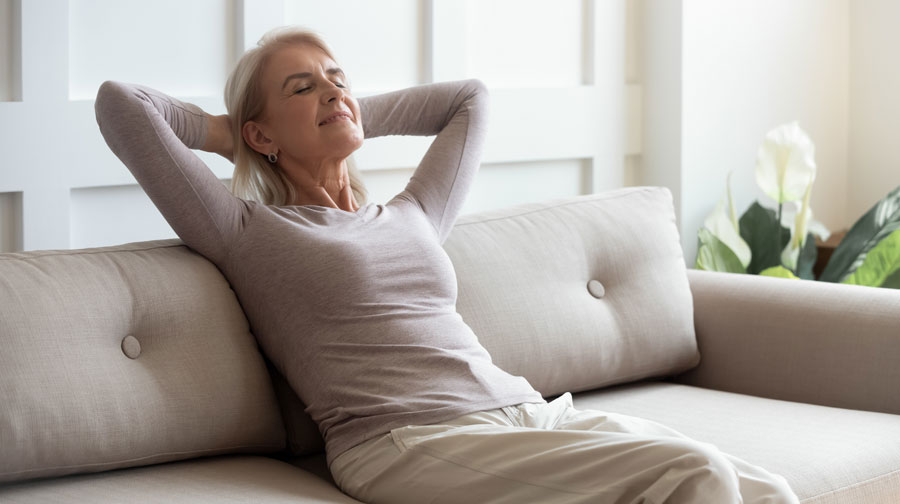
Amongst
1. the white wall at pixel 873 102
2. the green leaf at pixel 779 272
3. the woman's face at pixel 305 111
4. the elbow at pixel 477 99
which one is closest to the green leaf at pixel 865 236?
the green leaf at pixel 779 272

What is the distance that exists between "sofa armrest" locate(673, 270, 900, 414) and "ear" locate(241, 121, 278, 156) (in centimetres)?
97

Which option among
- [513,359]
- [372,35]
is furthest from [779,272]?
[372,35]

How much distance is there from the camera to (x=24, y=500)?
4.76ft

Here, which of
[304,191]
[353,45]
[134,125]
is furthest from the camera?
[353,45]

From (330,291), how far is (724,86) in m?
1.76

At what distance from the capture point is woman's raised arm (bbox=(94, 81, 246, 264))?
1.70 m

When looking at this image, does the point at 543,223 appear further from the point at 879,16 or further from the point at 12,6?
the point at 879,16

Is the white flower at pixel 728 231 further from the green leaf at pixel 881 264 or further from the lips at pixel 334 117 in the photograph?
the lips at pixel 334 117

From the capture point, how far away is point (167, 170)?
1698 mm

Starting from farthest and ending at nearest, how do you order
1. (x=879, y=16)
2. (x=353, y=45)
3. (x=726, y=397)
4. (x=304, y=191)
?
(x=879, y=16)
(x=353, y=45)
(x=726, y=397)
(x=304, y=191)

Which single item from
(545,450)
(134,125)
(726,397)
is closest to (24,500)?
(134,125)

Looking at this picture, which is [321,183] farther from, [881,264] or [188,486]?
[881,264]

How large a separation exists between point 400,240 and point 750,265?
1.44 m

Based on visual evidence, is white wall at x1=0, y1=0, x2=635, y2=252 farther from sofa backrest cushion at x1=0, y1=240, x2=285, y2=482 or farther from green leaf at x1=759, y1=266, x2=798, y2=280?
green leaf at x1=759, y1=266, x2=798, y2=280
